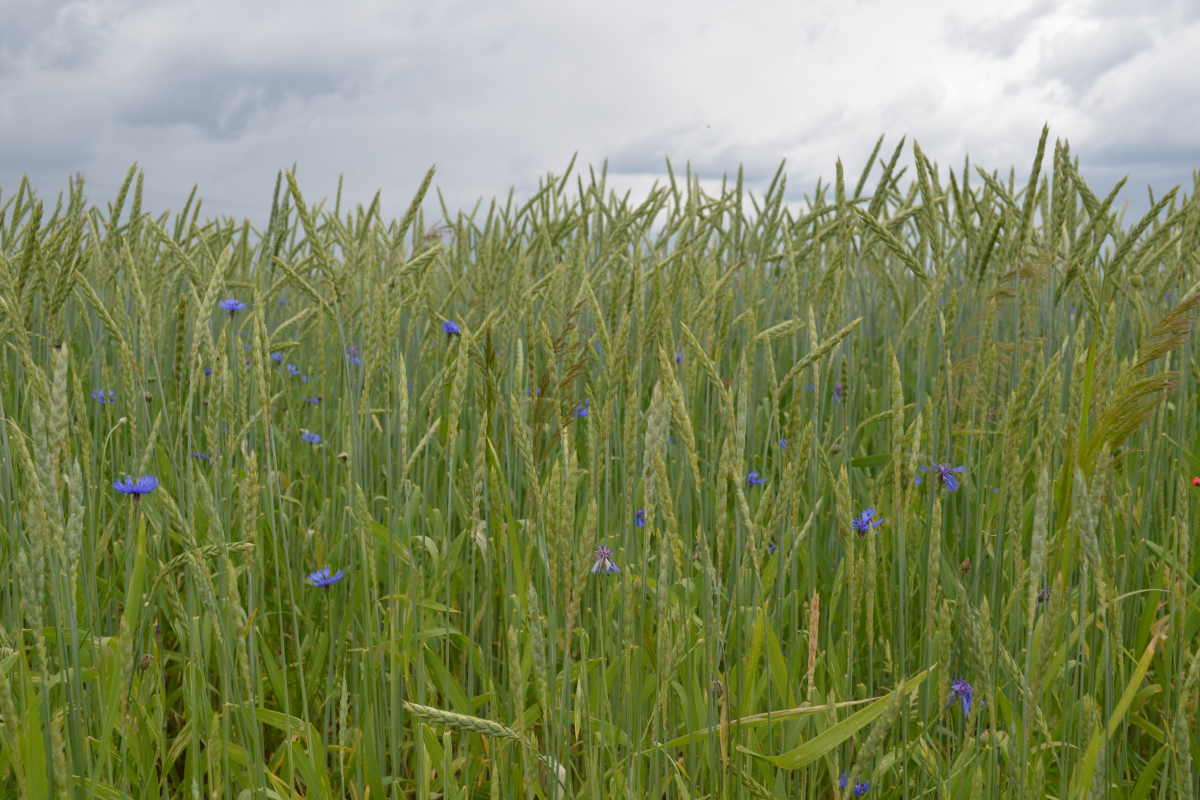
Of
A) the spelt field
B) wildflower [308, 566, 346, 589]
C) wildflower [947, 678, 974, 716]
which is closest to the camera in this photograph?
the spelt field

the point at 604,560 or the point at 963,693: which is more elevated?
the point at 604,560

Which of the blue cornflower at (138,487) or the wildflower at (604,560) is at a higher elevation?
the blue cornflower at (138,487)

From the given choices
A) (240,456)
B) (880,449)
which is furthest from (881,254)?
(240,456)

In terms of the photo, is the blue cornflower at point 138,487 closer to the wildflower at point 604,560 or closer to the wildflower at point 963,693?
the wildflower at point 604,560

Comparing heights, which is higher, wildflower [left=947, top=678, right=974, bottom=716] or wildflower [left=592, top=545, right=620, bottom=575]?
wildflower [left=592, top=545, right=620, bottom=575]

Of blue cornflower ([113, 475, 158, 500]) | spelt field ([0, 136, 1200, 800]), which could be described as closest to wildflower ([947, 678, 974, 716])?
spelt field ([0, 136, 1200, 800])

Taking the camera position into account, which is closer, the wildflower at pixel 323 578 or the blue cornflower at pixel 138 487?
the blue cornflower at pixel 138 487

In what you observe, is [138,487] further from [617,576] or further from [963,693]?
[963,693]

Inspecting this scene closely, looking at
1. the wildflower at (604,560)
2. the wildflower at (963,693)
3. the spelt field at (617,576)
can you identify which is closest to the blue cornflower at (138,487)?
the spelt field at (617,576)

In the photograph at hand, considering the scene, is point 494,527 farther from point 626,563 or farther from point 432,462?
point 432,462

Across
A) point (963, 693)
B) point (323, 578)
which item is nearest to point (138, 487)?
point (323, 578)

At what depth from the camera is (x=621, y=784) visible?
98 centimetres

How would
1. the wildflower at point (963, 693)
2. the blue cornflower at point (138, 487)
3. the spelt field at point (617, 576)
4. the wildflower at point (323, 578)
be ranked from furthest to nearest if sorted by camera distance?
the wildflower at point (323, 578)
the wildflower at point (963, 693)
the blue cornflower at point (138, 487)
the spelt field at point (617, 576)

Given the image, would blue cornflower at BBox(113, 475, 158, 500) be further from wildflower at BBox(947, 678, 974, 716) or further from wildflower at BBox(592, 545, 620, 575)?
wildflower at BBox(947, 678, 974, 716)
